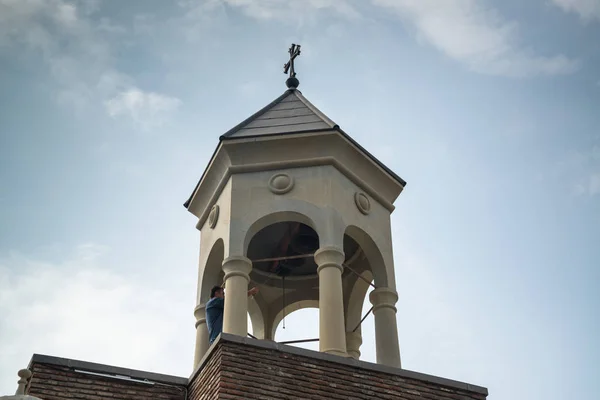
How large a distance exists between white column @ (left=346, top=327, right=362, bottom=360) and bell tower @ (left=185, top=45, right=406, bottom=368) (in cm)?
2

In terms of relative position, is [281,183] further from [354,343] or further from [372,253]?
[354,343]

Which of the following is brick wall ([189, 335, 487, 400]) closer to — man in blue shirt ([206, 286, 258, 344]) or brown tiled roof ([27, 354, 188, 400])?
brown tiled roof ([27, 354, 188, 400])

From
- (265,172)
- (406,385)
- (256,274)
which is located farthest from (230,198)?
(406,385)

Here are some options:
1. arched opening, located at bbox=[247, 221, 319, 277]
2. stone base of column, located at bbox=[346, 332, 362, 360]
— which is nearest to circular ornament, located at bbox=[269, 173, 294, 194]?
arched opening, located at bbox=[247, 221, 319, 277]

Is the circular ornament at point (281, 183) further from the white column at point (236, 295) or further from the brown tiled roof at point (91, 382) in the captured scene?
the brown tiled roof at point (91, 382)

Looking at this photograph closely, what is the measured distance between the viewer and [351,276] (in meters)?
17.8

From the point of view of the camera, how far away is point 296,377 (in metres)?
12.8

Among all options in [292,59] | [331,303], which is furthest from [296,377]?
[292,59]

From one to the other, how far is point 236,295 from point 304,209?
1.81 m

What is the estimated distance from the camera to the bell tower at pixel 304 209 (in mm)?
14836

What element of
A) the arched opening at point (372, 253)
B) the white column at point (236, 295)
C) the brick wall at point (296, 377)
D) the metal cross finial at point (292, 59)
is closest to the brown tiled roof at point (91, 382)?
the brick wall at point (296, 377)

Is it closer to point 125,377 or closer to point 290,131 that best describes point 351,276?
point 290,131

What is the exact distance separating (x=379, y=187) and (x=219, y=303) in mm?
3548

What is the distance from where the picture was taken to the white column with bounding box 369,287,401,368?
1527cm
